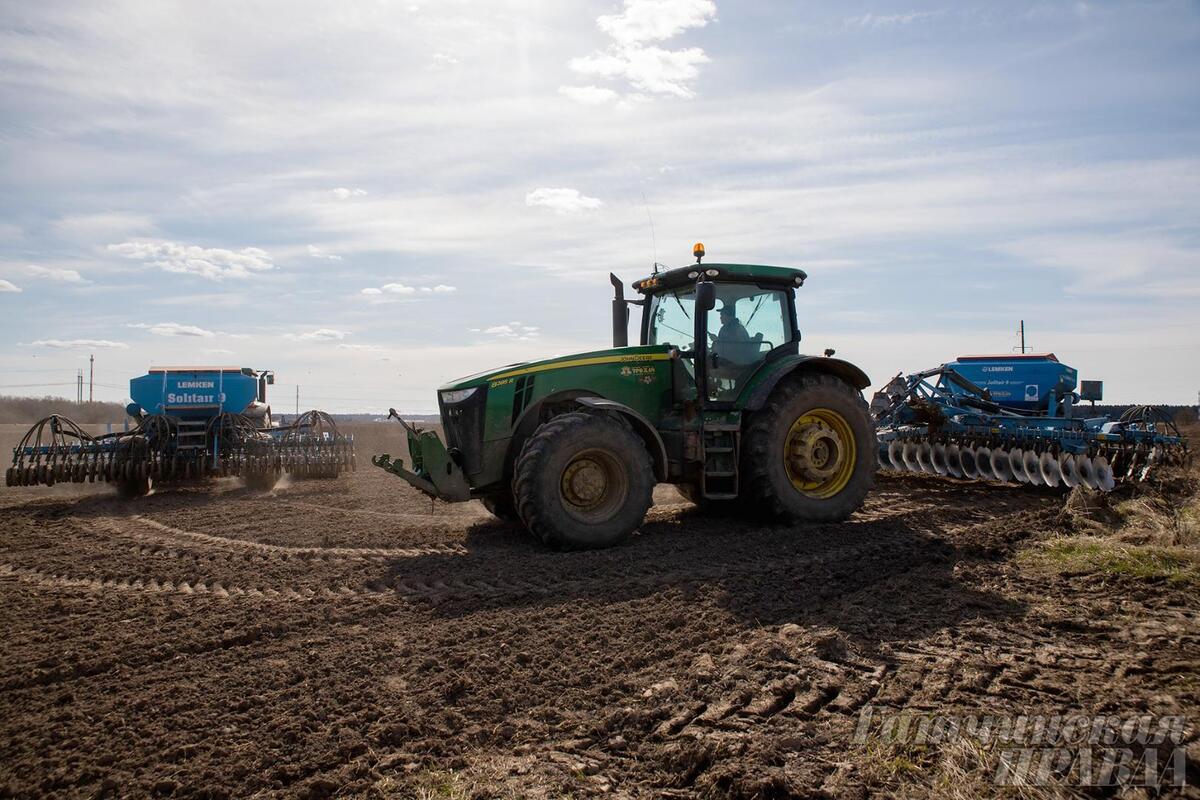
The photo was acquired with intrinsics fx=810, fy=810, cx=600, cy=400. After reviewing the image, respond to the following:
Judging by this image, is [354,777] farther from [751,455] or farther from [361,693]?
[751,455]

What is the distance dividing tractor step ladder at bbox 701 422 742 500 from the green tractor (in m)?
0.01

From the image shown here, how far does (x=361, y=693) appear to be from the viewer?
3.74 metres

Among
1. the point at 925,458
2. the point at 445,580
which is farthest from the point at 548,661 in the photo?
the point at 925,458

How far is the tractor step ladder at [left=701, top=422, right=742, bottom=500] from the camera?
24.8 ft

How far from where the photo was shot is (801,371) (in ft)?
26.2

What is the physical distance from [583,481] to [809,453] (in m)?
2.37

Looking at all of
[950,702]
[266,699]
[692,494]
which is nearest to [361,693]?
[266,699]

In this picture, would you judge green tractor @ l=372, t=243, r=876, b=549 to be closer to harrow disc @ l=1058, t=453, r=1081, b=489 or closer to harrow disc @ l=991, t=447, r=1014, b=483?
harrow disc @ l=1058, t=453, r=1081, b=489

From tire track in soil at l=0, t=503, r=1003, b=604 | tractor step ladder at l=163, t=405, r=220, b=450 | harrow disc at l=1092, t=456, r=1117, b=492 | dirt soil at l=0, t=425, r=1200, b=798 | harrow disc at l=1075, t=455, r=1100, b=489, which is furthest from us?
tractor step ladder at l=163, t=405, r=220, b=450

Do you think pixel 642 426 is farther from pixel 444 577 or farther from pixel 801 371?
pixel 444 577

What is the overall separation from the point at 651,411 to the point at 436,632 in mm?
3735

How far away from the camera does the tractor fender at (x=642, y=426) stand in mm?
7066

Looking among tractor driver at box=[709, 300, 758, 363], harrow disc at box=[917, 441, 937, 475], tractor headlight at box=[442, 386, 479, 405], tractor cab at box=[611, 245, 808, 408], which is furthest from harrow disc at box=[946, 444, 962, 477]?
tractor headlight at box=[442, 386, 479, 405]

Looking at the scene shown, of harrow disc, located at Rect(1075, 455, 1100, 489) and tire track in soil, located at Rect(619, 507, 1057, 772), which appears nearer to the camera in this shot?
tire track in soil, located at Rect(619, 507, 1057, 772)
